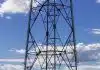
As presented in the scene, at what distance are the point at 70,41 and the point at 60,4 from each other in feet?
14.1

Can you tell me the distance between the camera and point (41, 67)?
121m

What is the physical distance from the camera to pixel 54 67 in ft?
394

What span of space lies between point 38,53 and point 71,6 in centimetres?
640

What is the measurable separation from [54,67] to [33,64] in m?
2.51

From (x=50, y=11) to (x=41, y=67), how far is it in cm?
629

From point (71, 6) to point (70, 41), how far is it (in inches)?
154

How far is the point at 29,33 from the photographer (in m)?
121

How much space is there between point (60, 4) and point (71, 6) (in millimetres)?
1396

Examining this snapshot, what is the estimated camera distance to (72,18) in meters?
121

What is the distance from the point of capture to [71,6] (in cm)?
12125

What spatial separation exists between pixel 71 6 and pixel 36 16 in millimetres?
4100

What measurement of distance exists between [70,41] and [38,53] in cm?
381

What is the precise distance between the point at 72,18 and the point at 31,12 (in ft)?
15.1

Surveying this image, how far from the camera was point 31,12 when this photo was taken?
12125 cm
